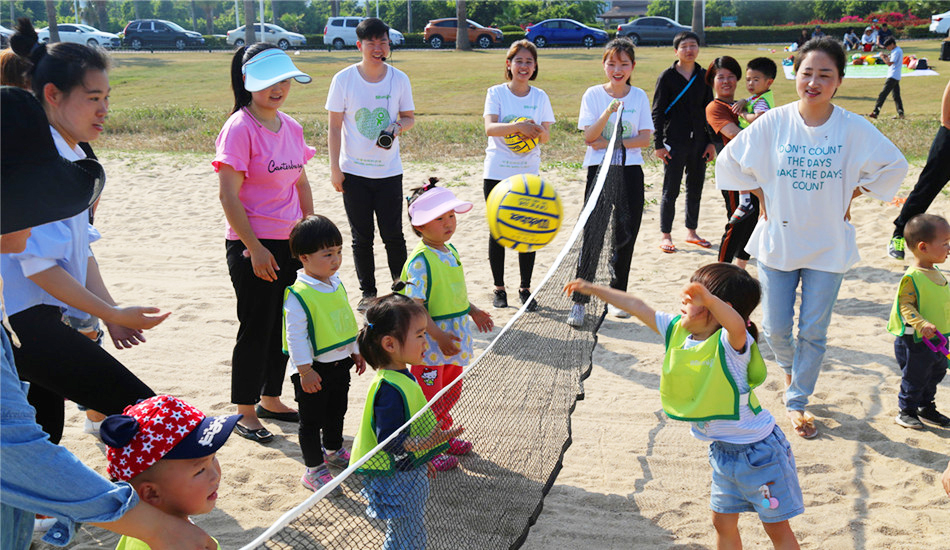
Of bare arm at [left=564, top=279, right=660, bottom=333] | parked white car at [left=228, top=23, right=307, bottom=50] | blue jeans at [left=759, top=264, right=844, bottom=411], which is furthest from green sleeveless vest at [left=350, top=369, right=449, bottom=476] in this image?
parked white car at [left=228, top=23, right=307, bottom=50]

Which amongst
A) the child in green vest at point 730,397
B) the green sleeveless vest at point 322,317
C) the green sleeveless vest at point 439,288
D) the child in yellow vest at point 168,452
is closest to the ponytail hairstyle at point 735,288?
the child in green vest at point 730,397

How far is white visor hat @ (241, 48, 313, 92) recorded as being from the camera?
4.64 metres

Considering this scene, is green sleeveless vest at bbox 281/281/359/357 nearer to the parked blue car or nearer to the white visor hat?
the white visor hat

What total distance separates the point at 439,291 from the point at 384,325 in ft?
3.19

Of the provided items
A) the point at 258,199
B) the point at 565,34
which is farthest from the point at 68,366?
the point at 565,34

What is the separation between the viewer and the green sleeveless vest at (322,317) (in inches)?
171

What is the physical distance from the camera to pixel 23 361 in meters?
3.44

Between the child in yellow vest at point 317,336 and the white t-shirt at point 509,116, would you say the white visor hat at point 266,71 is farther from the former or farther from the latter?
the white t-shirt at point 509,116

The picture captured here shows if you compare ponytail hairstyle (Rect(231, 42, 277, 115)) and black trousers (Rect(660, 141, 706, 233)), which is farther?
black trousers (Rect(660, 141, 706, 233))

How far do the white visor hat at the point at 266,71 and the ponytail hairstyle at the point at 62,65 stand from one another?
3.30 ft

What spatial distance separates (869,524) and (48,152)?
14.0 ft

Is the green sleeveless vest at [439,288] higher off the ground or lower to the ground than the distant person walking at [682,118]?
lower

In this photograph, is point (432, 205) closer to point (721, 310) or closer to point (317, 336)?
point (317, 336)

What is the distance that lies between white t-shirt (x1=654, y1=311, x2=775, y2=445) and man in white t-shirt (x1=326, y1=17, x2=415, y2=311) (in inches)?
160
